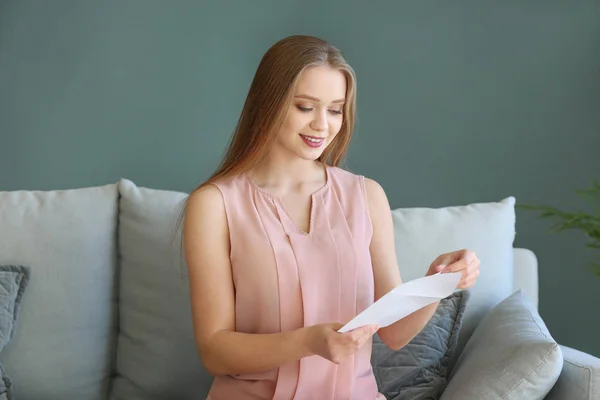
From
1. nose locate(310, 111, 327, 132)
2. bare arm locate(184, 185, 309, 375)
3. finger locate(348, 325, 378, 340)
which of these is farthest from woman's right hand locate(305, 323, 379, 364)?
nose locate(310, 111, 327, 132)

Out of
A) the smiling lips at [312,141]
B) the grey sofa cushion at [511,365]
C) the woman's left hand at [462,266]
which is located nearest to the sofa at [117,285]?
the grey sofa cushion at [511,365]

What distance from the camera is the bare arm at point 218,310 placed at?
61.4 inches

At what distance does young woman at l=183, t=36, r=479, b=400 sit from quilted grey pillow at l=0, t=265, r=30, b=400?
684 mm

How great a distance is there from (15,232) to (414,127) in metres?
1.33

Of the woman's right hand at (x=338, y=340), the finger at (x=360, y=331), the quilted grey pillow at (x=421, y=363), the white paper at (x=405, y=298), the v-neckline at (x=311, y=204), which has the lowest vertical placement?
the quilted grey pillow at (x=421, y=363)

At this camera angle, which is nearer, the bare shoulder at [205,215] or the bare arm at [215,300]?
the bare arm at [215,300]

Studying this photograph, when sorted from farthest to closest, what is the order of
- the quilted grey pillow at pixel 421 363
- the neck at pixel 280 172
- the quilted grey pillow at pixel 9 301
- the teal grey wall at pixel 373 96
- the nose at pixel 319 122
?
the teal grey wall at pixel 373 96 < the quilted grey pillow at pixel 9 301 < the quilted grey pillow at pixel 421 363 < the neck at pixel 280 172 < the nose at pixel 319 122

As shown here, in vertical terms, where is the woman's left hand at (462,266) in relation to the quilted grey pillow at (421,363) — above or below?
above

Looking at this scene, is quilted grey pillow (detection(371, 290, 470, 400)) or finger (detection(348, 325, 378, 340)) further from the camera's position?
quilted grey pillow (detection(371, 290, 470, 400))

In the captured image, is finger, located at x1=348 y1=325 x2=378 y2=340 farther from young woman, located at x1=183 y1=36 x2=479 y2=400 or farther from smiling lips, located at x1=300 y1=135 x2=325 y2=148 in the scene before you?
smiling lips, located at x1=300 y1=135 x2=325 y2=148

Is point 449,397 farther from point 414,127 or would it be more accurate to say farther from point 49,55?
point 49,55

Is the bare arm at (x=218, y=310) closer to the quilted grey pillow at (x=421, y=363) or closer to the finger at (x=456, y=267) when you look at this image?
the finger at (x=456, y=267)

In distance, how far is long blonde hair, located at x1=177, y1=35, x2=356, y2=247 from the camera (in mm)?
1649

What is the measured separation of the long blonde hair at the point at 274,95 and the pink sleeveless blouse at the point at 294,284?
8 cm
